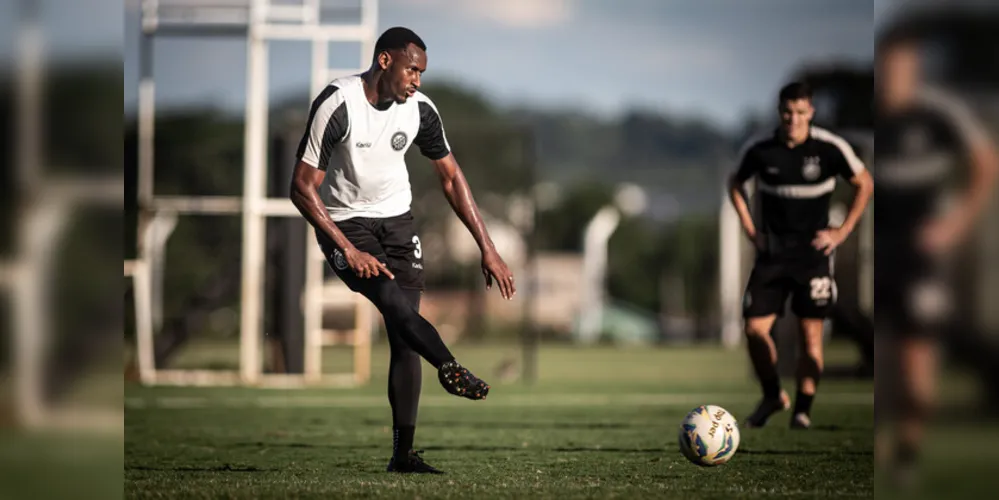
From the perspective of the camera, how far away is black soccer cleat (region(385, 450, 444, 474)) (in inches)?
271

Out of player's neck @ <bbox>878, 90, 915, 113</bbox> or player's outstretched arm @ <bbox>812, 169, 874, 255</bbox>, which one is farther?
player's outstretched arm @ <bbox>812, 169, 874, 255</bbox>

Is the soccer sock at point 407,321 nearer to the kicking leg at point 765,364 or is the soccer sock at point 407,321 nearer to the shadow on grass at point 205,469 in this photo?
the shadow on grass at point 205,469

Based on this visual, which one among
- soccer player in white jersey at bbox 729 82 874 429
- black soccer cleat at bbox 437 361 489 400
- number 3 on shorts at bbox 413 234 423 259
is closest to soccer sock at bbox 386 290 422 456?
number 3 on shorts at bbox 413 234 423 259

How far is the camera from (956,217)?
2.65 meters

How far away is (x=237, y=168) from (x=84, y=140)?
28.4 meters

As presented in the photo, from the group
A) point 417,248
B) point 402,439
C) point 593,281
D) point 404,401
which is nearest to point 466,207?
point 417,248

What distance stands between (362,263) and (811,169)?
431 cm

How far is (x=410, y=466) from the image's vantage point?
690 cm

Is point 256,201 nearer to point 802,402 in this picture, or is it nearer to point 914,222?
point 802,402

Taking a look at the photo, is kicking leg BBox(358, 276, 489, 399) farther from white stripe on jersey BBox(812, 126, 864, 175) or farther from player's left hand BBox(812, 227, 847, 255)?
white stripe on jersey BBox(812, 126, 864, 175)

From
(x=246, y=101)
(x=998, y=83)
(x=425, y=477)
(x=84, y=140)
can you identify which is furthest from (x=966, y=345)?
(x=246, y=101)

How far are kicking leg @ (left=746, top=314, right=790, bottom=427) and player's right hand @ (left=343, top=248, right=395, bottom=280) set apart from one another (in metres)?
3.89

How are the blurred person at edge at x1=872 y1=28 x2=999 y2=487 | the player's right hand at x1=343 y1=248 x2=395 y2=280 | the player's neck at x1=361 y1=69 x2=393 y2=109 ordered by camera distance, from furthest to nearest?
the player's neck at x1=361 y1=69 x2=393 y2=109, the player's right hand at x1=343 y1=248 x2=395 y2=280, the blurred person at edge at x1=872 y1=28 x2=999 y2=487

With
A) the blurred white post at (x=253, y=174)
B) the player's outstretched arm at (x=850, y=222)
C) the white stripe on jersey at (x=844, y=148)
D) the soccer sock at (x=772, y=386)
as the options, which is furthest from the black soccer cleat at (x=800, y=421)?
the blurred white post at (x=253, y=174)
